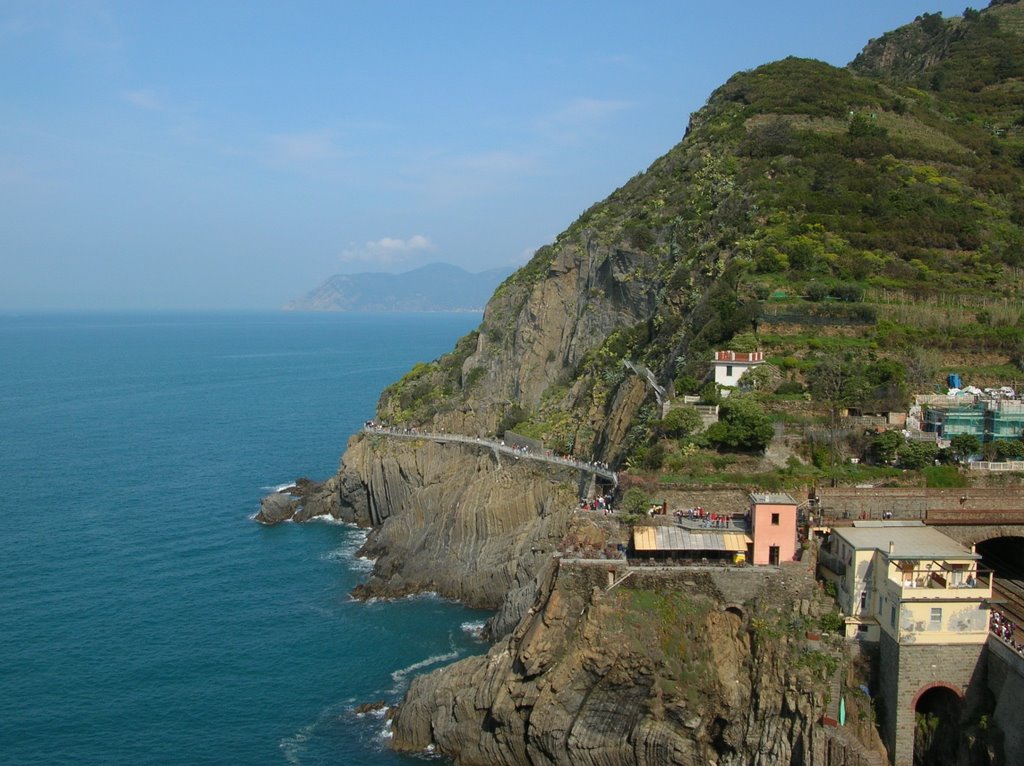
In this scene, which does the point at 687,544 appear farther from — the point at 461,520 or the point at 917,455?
the point at 461,520

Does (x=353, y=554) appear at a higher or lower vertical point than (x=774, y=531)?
lower

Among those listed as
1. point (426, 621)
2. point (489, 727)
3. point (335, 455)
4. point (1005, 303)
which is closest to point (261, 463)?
point (335, 455)

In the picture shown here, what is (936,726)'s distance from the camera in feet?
111

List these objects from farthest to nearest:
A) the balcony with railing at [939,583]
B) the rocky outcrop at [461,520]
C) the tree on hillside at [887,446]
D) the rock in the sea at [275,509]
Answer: the rock in the sea at [275,509], the rocky outcrop at [461,520], the tree on hillside at [887,446], the balcony with railing at [939,583]

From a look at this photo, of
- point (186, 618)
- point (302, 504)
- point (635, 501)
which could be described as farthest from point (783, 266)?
point (302, 504)

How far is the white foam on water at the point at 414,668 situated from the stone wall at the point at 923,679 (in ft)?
76.4

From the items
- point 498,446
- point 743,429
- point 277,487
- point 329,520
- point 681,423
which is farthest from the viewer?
point 277,487

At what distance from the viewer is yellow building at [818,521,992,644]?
109 feet

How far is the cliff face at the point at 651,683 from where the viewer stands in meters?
34.7

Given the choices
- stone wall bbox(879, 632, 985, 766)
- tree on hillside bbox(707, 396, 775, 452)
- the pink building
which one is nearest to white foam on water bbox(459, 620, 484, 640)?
tree on hillside bbox(707, 396, 775, 452)

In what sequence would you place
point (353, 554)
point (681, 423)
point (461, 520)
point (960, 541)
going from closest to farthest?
point (960, 541)
point (681, 423)
point (461, 520)
point (353, 554)

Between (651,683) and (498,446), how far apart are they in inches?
1296

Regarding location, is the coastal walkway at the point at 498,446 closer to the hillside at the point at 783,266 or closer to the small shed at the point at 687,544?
the hillside at the point at 783,266

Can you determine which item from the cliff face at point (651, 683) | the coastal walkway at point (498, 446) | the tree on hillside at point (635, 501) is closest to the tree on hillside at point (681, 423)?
the coastal walkway at point (498, 446)
